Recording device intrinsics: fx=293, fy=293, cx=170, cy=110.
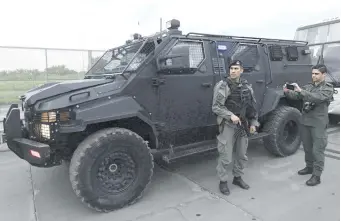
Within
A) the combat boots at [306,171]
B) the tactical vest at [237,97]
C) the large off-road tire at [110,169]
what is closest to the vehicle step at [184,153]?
the large off-road tire at [110,169]

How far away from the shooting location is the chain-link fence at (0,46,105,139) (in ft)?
25.9

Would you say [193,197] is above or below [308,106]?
below

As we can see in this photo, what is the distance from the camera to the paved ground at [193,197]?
3.22m

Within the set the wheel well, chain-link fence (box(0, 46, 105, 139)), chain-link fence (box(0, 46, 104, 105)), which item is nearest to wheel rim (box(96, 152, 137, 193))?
the wheel well

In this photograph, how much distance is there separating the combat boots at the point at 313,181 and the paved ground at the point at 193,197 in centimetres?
7

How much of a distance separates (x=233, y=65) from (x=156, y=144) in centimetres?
140

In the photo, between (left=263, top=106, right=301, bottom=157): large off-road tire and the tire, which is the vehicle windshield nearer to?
(left=263, top=106, right=301, bottom=157): large off-road tire

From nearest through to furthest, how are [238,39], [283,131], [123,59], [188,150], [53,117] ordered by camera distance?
[53,117] < [188,150] < [123,59] < [238,39] < [283,131]

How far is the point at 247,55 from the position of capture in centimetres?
473

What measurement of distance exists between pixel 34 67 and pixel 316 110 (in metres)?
7.34

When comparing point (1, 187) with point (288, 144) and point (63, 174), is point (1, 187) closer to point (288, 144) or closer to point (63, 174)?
point (63, 174)

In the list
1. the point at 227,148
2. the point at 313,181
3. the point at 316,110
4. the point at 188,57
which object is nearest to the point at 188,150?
the point at 227,148

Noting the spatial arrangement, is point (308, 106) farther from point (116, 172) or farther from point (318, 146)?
point (116, 172)

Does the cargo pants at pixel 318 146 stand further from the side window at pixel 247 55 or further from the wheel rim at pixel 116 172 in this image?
the wheel rim at pixel 116 172
